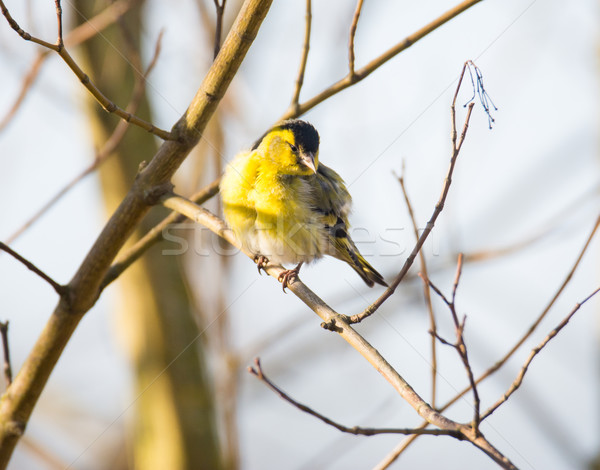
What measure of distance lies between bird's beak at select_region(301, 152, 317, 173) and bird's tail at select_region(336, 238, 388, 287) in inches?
18.9

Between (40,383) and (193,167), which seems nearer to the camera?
(40,383)

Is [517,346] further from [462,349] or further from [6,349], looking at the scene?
[6,349]

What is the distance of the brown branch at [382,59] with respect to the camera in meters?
2.58

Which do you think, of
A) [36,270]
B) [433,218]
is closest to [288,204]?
[36,270]

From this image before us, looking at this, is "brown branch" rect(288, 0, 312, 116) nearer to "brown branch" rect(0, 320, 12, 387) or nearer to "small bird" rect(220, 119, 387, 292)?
"small bird" rect(220, 119, 387, 292)

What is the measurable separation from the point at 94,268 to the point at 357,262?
1790 mm

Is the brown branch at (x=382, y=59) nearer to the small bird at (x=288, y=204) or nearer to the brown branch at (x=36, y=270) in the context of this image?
the small bird at (x=288, y=204)

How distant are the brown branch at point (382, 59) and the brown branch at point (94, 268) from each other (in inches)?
24.5

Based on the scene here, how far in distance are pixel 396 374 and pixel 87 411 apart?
690cm

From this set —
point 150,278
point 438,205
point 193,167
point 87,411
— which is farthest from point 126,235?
point 87,411

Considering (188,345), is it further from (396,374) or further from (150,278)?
(396,374)

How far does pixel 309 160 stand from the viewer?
3711 mm

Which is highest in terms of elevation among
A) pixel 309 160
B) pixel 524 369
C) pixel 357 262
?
pixel 309 160

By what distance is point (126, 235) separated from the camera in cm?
244
